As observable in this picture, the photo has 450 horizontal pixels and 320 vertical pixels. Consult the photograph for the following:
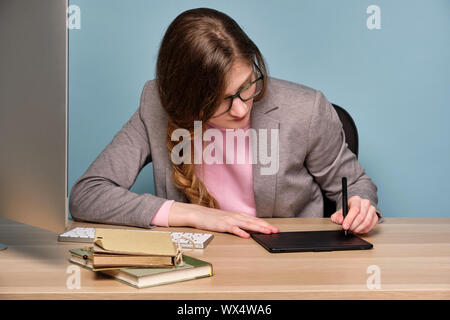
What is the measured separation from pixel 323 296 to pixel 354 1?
171 cm

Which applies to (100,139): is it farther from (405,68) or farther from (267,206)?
(405,68)

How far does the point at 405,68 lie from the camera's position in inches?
88.9

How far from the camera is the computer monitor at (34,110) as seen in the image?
0.83 meters

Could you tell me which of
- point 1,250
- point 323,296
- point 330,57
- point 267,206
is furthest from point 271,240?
point 330,57

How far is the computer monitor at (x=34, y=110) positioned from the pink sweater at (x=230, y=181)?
0.74m

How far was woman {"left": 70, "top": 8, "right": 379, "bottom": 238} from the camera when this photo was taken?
1.31 meters

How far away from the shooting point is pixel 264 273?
913mm

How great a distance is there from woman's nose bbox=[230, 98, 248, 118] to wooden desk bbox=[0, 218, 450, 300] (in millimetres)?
322

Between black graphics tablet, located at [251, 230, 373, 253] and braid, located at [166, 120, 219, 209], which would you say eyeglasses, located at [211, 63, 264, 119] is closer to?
braid, located at [166, 120, 219, 209]

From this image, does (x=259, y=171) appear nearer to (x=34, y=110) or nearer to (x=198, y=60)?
(x=198, y=60)

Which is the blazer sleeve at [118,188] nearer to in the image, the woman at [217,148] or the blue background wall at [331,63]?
the woman at [217,148]

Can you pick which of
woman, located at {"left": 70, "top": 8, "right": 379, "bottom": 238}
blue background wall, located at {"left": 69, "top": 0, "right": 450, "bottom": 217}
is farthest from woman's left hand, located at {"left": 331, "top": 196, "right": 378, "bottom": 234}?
blue background wall, located at {"left": 69, "top": 0, "right": 450, "bottom": 217}

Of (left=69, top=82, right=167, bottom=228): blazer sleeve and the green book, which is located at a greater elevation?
(left=69, top=82, right=167, bottom=228): blazer sleeve

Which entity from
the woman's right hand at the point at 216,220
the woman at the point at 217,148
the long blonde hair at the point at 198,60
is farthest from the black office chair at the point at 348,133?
the woman's right hand at the point at 216,220
